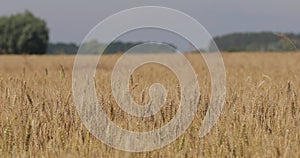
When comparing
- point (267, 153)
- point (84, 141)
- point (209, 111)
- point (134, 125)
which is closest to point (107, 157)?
point (84, 141)

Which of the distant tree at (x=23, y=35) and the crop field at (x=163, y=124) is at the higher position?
the distant tree at (x=23, y=35)

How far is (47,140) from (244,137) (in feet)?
3.90

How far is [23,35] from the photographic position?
63281 mm

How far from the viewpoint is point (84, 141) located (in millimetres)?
2568

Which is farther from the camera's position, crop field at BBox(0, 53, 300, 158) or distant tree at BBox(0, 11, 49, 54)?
distant tree at BBox(0, 11, 49, 54)

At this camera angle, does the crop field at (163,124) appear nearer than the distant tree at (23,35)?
Yes

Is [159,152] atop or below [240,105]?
below

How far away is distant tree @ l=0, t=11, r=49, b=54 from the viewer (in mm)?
62219

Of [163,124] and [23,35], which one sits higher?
[23,35]

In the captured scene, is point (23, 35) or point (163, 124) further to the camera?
point (23, 35)

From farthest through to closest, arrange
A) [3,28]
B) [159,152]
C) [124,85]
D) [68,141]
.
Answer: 1. [3,28]
2. [124,85]
3. [68,141]
4. [159,152]

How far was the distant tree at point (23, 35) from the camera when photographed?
6222 cm

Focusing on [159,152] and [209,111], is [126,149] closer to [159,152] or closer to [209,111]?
[159,152]

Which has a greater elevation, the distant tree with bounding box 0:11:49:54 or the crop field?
the distant tree with bounding box 0:11:49:54
